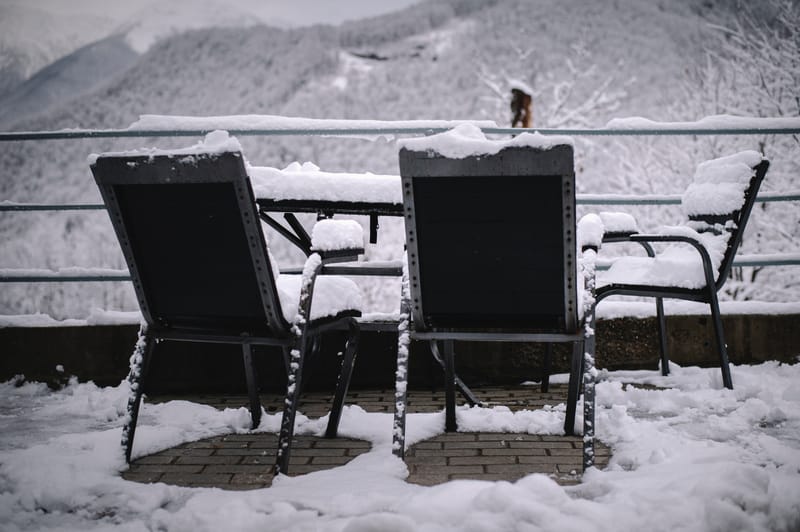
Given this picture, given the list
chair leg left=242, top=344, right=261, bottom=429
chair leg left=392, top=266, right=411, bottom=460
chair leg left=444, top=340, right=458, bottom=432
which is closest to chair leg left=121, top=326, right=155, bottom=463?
chair leg left=242, top=344, right=261, bottom=429

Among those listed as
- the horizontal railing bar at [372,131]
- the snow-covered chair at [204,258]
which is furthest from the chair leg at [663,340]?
the snow-covered chair at [204,258]

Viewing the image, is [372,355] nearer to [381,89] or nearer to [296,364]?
[296,364]

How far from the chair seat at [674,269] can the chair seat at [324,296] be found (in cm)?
121

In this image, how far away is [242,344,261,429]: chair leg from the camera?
281 centimetres

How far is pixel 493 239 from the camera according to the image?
2141mm

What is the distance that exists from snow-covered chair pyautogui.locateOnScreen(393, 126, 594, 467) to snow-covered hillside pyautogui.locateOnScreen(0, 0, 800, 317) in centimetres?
1173

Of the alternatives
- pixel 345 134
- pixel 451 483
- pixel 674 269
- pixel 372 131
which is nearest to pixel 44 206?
pixel 345 134

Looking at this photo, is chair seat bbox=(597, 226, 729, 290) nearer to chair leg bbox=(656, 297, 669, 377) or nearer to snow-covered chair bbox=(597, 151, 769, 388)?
snow-covered chair bbox=(597, 151, 769, 388)

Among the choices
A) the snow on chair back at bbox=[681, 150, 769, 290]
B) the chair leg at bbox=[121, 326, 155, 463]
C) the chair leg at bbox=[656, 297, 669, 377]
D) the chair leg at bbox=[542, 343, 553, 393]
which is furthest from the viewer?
the chair leg at bbox=[656, 297, 669, 377]

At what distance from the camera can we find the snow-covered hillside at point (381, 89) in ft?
61.1

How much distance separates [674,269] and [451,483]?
1837mm

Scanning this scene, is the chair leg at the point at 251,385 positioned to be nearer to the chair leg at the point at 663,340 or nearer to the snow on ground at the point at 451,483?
the snow on ground at the point at 451,483

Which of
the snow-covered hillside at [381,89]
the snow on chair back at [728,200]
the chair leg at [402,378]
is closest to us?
the chair leg at [402,378]

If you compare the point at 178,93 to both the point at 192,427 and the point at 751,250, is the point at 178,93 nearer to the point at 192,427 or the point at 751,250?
the point at 751,250
